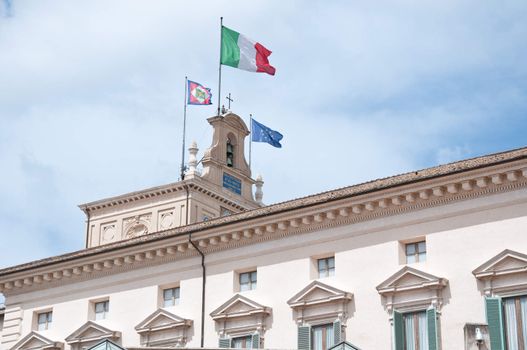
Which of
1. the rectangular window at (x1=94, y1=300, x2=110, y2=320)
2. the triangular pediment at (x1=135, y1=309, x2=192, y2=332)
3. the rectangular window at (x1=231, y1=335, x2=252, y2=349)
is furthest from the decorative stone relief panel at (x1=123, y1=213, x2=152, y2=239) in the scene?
the rectangular window at (x1=231, y1=335, x2=252, y2=349)

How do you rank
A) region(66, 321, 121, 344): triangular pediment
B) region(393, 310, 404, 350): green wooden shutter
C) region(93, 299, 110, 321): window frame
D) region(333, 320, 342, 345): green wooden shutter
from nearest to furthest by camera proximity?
region(393, 310, 404, 350): green wooden shutter → region(333, 320, 342, 345): green wooden shutter → region(66, 321, 121, 344): triangular pediment → region(93, 299, 110, 321): window frame

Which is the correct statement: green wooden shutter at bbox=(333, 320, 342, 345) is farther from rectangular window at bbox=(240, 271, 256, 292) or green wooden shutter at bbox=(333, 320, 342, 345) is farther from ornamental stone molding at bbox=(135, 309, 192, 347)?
ornamental stone molding at bbox=(135, 309, 192, 347)

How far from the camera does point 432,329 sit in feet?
128

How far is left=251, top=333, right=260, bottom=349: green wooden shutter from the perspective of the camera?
141 ft

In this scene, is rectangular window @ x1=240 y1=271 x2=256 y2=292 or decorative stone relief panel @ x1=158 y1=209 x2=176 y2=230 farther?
decorative stone relief panel @ x1=158 y1=209 x2=176 y2=230

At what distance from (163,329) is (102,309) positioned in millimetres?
4162

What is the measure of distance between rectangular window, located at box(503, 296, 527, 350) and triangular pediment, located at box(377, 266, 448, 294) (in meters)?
2.38

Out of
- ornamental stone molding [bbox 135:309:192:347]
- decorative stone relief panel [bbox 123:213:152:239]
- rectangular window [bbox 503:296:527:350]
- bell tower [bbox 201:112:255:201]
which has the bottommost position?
rectangular window [bbox 503:296:527:350]

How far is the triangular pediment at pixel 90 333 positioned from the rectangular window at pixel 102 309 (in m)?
0.65

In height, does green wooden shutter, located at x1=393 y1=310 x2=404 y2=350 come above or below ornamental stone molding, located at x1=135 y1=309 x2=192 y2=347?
below

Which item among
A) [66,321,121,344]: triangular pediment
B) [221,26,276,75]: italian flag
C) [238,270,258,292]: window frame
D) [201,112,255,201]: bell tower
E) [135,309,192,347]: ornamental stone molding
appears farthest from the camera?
[201,112,255,201]: bell tower

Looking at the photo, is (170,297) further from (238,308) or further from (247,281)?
(238,308)

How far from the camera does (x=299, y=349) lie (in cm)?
4184

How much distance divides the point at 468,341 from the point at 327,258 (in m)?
9.29
